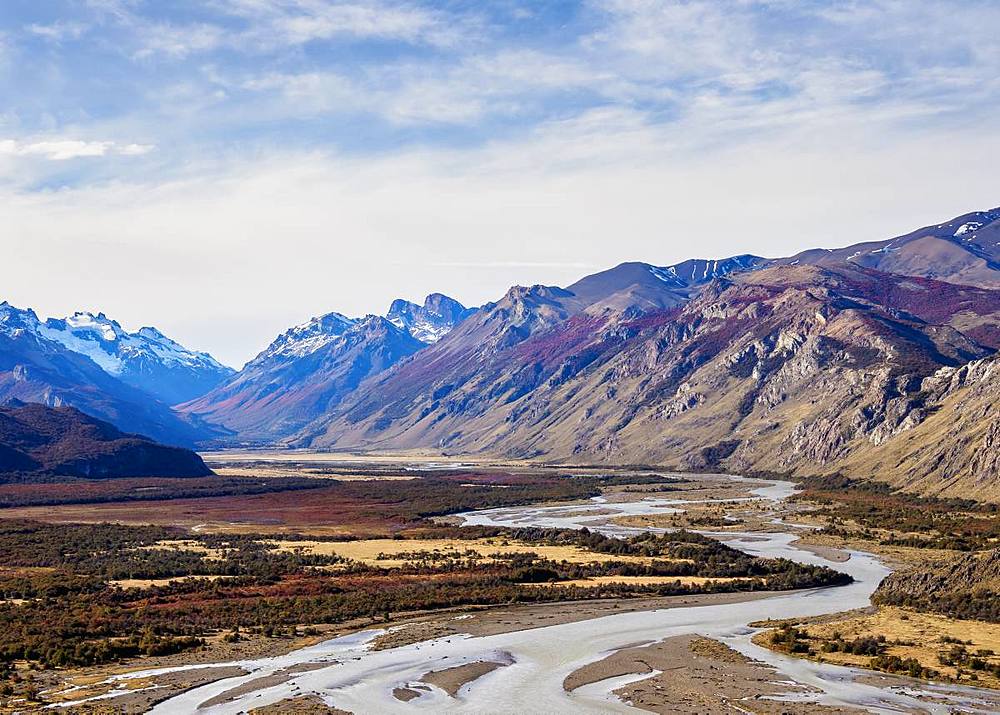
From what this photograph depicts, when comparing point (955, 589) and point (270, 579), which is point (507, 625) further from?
point (955, 589)

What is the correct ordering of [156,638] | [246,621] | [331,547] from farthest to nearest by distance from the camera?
[331,547] < [246,621] < [156,638]

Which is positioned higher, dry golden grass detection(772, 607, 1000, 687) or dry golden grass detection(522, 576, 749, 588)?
dry golden grass detection(772, 607, 1000, 687)

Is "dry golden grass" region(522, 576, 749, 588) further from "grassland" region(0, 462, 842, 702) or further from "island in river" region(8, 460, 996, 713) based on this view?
"island in river" region(8, 460, 996, 713)

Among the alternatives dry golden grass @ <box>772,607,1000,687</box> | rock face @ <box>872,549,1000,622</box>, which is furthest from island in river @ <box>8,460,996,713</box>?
rock face @ <box>872,549,1000,622</box>

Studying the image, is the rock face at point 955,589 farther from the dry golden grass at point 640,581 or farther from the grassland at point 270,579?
the dry golden grass at point 640,581

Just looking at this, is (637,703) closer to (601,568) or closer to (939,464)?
(601,568)

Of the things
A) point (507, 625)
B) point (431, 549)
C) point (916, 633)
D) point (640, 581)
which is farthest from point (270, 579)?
point (916, 633)

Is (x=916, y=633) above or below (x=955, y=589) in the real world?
below

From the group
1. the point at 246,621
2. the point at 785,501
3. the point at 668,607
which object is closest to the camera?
the point at 246,621

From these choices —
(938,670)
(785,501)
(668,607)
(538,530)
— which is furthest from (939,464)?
(938,670)
